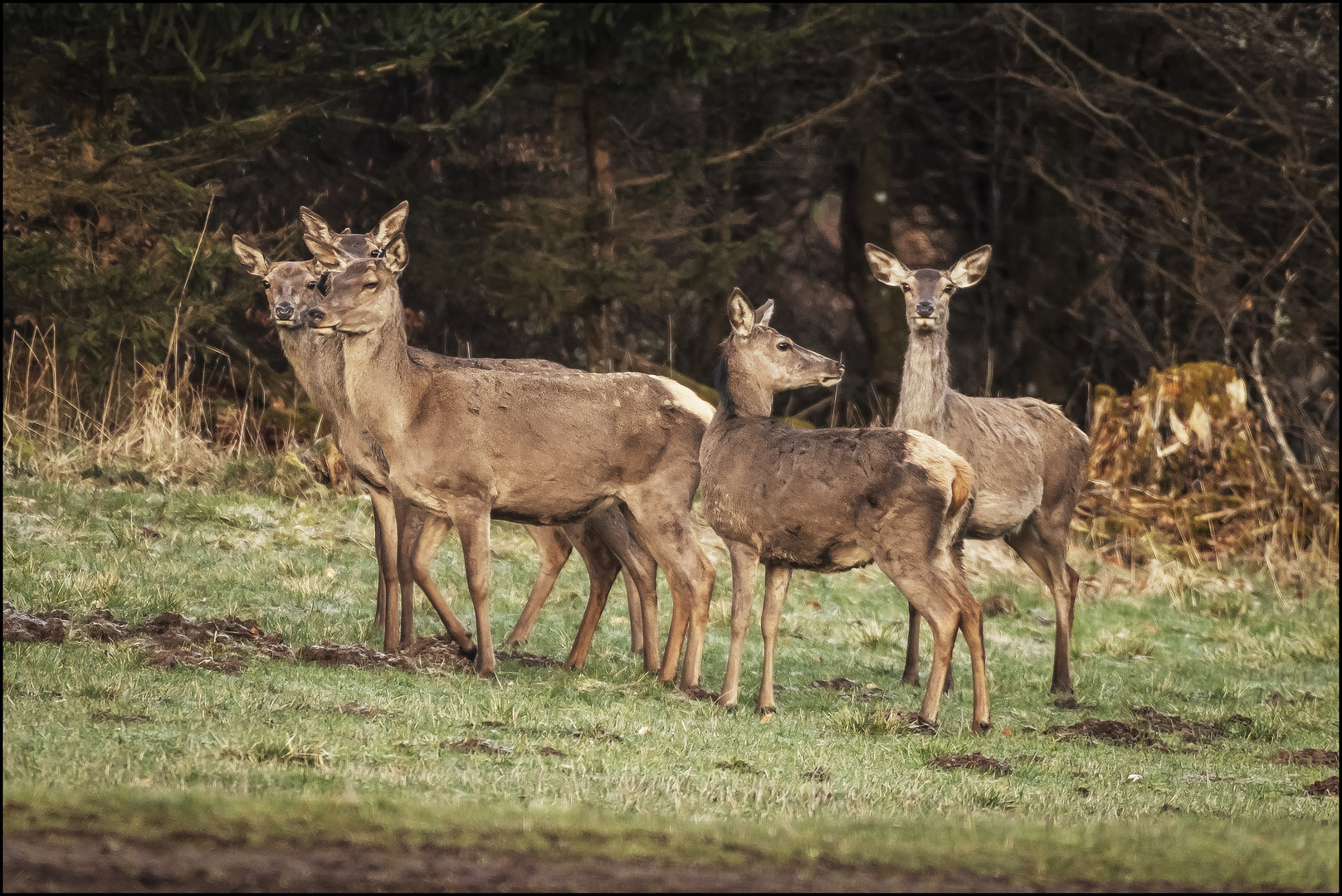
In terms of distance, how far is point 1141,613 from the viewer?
1556cm

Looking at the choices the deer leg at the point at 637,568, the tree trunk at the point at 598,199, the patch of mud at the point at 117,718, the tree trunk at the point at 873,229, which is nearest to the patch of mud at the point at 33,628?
the patch of mud at the point at 117,718

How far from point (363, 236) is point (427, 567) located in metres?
2.86

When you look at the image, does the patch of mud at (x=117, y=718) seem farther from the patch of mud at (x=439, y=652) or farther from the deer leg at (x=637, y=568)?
the deer leg at (x=637, y=568)

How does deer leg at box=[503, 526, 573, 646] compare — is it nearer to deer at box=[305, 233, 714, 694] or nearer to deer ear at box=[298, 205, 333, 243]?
deer at box=[305, 233, 714, 694]

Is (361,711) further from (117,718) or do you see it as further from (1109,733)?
(1109,733)

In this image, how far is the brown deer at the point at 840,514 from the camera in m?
9.25

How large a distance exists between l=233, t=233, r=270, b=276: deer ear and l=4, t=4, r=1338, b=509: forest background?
3.65 m

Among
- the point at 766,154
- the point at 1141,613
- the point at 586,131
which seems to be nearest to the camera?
the point at 1141,613

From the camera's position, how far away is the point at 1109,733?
9883 mm

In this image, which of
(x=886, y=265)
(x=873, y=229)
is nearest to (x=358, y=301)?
(x=886, y=265)

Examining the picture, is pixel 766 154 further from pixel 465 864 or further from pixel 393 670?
pixel 465 864

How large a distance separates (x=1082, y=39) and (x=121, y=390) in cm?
1535

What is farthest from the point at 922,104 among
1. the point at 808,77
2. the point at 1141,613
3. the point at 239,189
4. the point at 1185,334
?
the point at 1141,613

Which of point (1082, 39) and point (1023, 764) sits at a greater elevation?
point (1082, 39)
